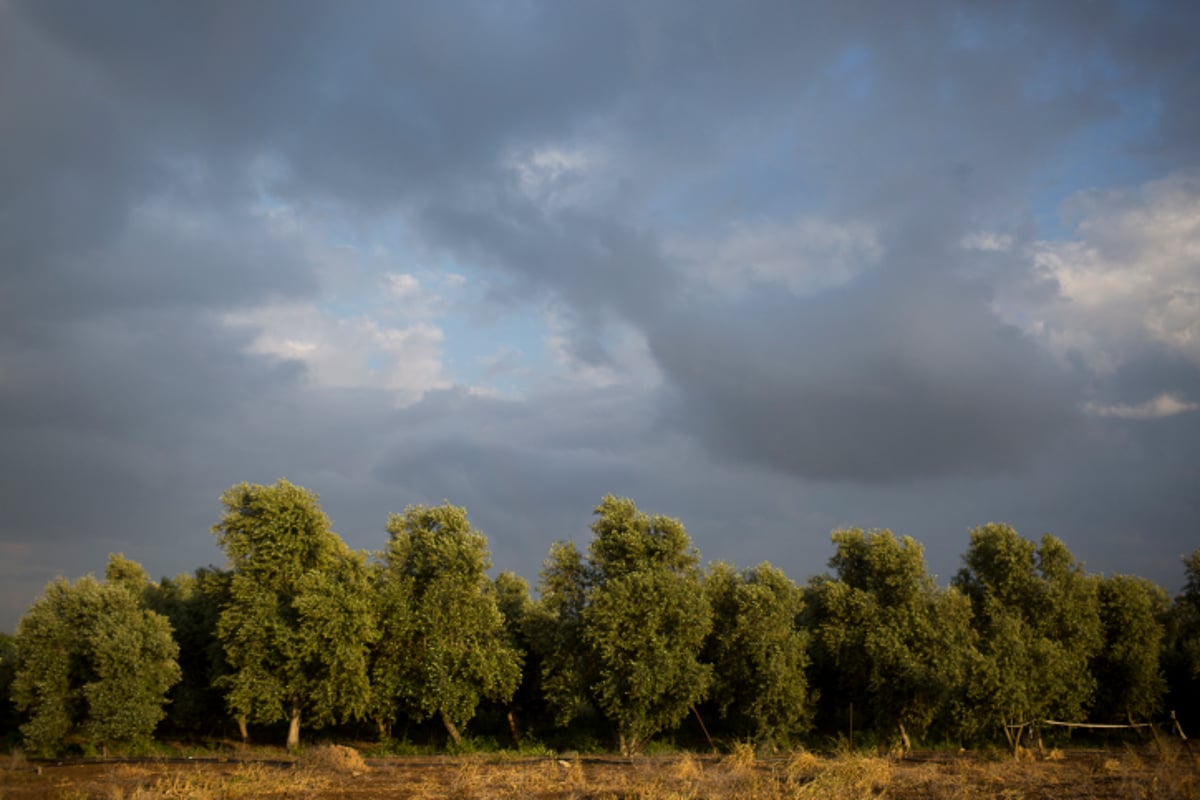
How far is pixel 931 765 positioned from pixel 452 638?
84.2 feet

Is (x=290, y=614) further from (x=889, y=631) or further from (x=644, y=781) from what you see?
(x=889, y=631)

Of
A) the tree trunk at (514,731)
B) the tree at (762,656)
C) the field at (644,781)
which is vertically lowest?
the tree trunk at (514,731)

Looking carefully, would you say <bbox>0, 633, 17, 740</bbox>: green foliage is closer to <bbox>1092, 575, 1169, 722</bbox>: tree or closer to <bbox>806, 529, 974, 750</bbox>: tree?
<bbox>806, 529, 974, 750</bbox>: tree

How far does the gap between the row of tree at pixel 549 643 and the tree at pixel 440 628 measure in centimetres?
12

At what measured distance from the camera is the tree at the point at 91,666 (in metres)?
40.8

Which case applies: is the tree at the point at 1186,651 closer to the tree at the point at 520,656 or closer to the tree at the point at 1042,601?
the tree at the point at 1042,601

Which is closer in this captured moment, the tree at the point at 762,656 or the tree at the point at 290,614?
the tree at the point at 290,614

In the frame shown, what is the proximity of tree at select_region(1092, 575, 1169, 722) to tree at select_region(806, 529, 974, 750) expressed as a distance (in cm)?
1309

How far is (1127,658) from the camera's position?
2037 inches

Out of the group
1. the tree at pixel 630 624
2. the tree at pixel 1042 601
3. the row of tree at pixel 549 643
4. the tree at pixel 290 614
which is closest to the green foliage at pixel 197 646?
the row of tree at pixel 549 643

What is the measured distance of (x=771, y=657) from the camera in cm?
4359

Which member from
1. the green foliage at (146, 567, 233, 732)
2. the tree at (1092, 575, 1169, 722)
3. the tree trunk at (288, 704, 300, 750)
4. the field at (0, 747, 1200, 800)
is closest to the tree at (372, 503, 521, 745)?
the tree trunk at (288, 704, 300, 750)

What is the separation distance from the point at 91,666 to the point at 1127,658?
68.8m

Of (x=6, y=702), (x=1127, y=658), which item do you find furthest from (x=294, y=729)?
(x=1127, y=658)
